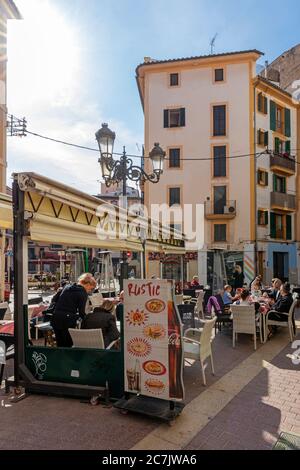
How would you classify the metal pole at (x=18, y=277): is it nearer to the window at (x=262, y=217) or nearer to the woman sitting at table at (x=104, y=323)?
the woman sitting at table at (x=104, y=323)

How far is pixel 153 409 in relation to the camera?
13.3 ft

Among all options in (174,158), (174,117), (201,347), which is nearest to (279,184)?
(174,158)

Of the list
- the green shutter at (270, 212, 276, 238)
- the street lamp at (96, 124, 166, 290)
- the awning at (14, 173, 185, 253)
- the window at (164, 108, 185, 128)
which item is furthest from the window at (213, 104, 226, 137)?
the awning at (14, 173, 185, 253)

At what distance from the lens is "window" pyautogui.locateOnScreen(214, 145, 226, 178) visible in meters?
25.1

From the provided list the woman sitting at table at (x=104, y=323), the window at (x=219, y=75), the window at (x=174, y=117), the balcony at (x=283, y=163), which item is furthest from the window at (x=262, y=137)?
the woman sitting at table at (x=104, y=323)

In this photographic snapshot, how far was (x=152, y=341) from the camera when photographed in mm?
4160

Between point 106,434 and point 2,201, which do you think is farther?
point 2,201

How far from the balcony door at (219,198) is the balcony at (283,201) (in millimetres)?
3970

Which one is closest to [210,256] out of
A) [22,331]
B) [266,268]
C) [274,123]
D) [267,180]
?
[266,268]

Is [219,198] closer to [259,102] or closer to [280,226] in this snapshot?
[280,226]

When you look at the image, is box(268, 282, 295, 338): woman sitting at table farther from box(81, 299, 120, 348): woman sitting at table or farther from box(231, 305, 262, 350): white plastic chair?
box(81, 299, 120, 348): woman sitting at table

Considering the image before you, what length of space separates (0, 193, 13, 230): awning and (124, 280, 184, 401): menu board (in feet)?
6.46
